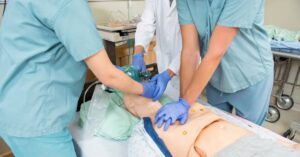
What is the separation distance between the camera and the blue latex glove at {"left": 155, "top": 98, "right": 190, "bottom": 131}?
1014 millimetres

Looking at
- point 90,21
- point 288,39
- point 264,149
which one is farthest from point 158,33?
point 288,39

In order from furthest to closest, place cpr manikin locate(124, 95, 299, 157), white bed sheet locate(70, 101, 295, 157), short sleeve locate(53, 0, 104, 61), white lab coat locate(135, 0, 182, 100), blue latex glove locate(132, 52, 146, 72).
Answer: white lab coat locate(135, 0, 182, 100) → blue latex glove locate(132, 52, 146, 72) → white bed sheet locate(70, 101, 295, 157) → cpr manikin locate(124, 95, 299, 157) → short sleeve locate(53, 0, 104, 61)

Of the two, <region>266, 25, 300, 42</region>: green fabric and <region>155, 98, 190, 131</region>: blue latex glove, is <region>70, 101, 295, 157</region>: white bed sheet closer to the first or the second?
<region>155, 98, 190, 131</region>: blue latex glove

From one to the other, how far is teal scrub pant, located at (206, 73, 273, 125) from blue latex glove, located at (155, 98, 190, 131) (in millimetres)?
355

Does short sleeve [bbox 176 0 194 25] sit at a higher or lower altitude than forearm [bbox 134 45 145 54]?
higher

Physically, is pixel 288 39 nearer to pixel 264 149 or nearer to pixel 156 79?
pixel 156 79

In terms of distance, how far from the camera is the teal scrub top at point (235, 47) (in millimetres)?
1141

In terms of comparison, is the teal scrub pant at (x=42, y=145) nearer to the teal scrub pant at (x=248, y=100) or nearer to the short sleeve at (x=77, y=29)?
the short sleeve at (x=77, y=29)

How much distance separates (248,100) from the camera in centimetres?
127

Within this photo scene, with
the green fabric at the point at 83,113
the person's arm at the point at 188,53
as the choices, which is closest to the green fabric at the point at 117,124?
the green fabric at the point at 83,113

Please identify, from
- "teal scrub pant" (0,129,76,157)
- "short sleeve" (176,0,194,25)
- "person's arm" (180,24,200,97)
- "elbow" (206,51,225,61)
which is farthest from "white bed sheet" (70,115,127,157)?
"short sleeve" (176,0,194,25)

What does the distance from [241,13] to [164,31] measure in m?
0.72

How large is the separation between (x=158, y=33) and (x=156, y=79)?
0.55 metres

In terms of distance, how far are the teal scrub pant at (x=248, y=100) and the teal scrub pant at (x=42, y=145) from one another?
0.82m
